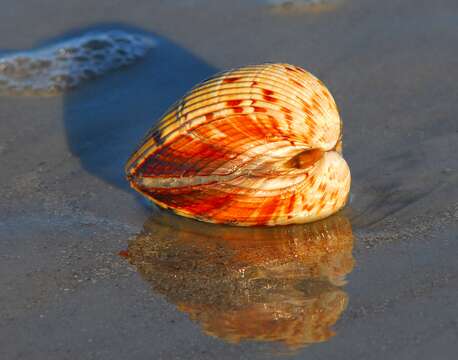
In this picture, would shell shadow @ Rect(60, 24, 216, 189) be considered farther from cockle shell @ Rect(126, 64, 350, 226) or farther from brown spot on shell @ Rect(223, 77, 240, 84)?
brown spot on shell @ Rect(223, 77, 240, 84)

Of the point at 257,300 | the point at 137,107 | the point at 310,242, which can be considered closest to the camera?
the point at 257,300

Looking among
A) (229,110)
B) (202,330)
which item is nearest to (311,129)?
(229,110)

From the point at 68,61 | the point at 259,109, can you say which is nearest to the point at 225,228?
the point at 259,109

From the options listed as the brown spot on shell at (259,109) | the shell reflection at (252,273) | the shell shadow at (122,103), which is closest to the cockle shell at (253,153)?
the brown spot on shell at (259,109)

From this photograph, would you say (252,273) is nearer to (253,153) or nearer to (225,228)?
(225,228)

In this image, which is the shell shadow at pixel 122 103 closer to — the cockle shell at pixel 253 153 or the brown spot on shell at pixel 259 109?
the cockle shell at pixel 253 153

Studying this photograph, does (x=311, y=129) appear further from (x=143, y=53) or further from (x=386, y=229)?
(x=143, y=53)
